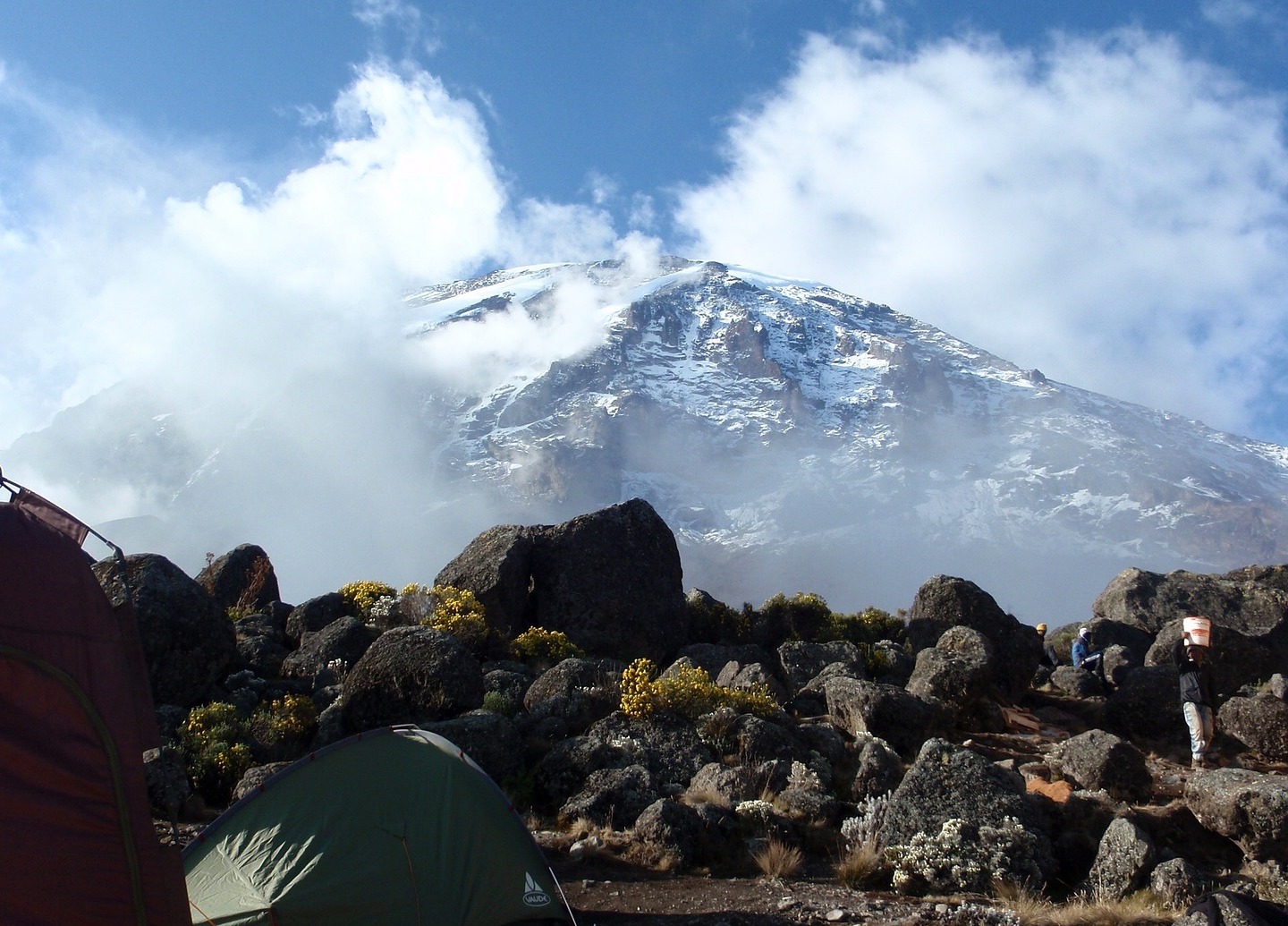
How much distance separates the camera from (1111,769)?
9805mm

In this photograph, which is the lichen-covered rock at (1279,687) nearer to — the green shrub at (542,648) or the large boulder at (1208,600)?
the large boulder at (1208,600)

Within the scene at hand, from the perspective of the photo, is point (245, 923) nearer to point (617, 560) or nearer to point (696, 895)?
point (696, 895)

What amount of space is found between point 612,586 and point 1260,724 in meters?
11.0

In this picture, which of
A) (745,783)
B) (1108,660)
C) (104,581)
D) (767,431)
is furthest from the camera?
(767,431)

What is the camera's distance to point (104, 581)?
13.2 m

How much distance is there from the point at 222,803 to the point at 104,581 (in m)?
4.62

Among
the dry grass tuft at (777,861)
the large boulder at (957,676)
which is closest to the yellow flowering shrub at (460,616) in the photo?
the large boulder at (957,676)

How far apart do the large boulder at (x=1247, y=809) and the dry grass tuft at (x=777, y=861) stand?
3626 mm

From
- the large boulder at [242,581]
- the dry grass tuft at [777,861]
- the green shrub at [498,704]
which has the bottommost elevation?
the dry grass tuft at [777,861]

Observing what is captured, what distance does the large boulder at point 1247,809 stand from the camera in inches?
304

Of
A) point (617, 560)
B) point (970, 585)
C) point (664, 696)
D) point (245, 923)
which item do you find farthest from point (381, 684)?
point (970, 585)

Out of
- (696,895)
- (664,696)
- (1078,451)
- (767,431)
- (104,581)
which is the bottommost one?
(696,895)

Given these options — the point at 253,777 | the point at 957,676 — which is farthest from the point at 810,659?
the point at 253,777

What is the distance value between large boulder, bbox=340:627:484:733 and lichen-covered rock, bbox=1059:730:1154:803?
7132 mm
